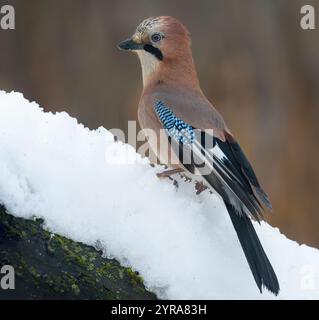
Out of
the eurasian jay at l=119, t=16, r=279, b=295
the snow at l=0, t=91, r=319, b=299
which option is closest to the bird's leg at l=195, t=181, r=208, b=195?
the eurasian jay at l=119, t=16, r=279, b=295

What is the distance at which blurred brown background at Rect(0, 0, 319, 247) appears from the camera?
869cm

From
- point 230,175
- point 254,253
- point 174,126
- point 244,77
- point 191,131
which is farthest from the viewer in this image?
point 244,77

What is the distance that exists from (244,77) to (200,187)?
4.82 metres

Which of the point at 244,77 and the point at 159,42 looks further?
the point at 244,77

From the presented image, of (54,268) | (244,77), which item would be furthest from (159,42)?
(244,77)

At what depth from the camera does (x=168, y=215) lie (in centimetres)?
353

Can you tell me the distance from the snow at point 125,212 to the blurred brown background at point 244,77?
4.97 meters

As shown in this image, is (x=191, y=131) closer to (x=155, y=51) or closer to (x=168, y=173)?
(x=168, y=173)

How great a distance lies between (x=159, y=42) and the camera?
15.8 feet

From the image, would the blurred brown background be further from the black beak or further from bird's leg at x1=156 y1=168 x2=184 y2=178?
bird's leg at x1=156 y1=168 x2=184 y2=178
